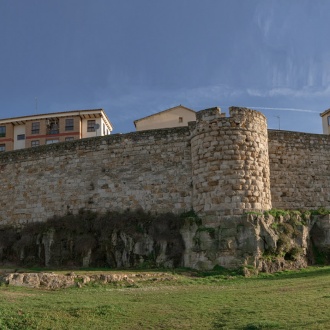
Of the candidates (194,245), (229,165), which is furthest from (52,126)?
(194,245)

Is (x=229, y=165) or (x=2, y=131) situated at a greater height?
(x=2, y=131)

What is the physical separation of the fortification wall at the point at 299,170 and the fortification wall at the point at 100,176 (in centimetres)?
426

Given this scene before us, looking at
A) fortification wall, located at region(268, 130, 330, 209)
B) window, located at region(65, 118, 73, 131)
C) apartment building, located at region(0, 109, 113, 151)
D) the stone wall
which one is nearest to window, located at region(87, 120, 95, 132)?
apartment building, located at region(0, 109, 113, 151)

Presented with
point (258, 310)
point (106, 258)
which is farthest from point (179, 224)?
point (258, 310)

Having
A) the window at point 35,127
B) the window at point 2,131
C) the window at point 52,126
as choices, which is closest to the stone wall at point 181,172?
the window at point 52,126

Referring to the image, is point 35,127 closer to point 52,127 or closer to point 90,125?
point 52,127

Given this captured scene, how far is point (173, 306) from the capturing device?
548 inches

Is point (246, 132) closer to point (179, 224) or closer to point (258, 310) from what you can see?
point (179, 224)

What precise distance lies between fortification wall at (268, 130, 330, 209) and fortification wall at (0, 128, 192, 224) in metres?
4.26

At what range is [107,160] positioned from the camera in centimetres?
2514

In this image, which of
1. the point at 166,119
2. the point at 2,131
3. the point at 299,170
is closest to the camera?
the point at 299,170

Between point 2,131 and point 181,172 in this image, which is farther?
point 2,131

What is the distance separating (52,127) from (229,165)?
126 ft

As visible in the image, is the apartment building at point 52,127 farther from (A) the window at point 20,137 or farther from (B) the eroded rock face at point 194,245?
(B) the eroded rock face at point 194,245
